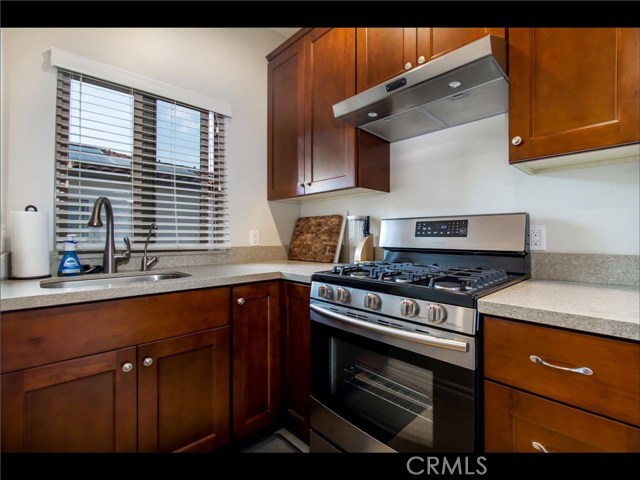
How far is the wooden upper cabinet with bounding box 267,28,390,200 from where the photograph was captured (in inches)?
71.6

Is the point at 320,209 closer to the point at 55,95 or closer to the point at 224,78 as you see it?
the point at 224,78

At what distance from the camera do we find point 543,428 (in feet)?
2.77

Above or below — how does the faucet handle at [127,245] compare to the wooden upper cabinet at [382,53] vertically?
below

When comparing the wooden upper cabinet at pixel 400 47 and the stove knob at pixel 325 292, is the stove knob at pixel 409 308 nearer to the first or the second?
the stove knob at pixel 325 292

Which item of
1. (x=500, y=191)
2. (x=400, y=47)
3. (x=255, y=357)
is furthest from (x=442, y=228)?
Answer: (x=255, y=357)

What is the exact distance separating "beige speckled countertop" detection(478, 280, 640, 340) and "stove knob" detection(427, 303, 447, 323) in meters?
0.11

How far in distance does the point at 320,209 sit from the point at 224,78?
3.85 feet

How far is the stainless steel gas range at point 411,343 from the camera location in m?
0.98

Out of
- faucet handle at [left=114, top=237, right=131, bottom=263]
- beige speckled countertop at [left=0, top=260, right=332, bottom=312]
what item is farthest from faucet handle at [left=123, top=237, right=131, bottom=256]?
beige speckled countertop at [left=0, top=260, right=332, bottom=312]

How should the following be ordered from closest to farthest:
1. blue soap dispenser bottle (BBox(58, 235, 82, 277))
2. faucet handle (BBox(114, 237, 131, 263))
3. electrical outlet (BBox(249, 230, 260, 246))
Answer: blue soap dispenser bottle (BBox(58, 235, 82, 277)), faucet handle (BBox(114, 237, 131, 263)), electrical outlet (BBox(249, 230, 260, 246))

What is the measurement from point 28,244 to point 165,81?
1211 mm

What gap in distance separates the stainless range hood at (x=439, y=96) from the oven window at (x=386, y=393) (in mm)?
1144

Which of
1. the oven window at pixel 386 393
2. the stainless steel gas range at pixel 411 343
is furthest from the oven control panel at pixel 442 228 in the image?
the oven window at pixel 386 393

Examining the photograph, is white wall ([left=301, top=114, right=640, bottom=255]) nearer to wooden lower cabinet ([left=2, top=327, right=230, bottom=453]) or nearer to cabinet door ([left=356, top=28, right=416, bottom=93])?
cabinet door ([left=356, top=28, right=416, bottom=93])
